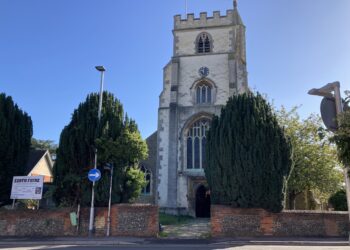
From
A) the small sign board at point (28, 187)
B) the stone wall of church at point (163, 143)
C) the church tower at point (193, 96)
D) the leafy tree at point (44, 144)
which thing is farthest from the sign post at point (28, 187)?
the leafy tree at point (44, 144)

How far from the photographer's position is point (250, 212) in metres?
14.7

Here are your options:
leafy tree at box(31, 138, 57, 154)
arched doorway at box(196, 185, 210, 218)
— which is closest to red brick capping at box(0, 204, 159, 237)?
arched doorway at box(196, 185, 210, 218)

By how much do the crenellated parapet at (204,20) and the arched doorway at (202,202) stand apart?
14663mm

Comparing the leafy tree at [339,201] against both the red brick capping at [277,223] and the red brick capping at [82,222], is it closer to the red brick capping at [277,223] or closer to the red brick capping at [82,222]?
the red brick capping at [277,223]

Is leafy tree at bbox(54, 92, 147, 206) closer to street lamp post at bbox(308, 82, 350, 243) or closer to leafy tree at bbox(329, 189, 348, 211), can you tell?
street lamp post at bbox(308, 82, 350, 243)

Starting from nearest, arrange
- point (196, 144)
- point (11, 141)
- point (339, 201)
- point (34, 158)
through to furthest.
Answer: point (11, 141) < point (339, 201) < point (196, 144) < point (34, 158)

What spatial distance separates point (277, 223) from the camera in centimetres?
1452

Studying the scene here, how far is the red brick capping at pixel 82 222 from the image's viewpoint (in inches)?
581

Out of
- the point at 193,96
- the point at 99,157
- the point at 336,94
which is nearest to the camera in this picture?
the point at 336,94

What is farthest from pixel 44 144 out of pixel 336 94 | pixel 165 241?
pixel 336 94

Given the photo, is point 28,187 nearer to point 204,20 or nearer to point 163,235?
point 163,235

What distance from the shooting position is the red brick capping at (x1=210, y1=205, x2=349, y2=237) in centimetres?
1447

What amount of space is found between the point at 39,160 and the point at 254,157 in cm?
2329

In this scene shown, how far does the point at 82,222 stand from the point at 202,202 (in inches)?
511
